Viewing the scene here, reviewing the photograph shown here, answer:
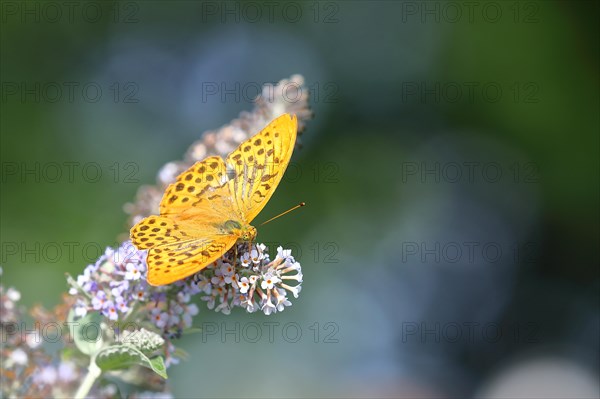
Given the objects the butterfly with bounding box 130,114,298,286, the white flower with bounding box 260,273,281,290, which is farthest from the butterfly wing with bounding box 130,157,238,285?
the white flower with bounding box 260,273,281,290

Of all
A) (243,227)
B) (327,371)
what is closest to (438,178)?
(327,371)

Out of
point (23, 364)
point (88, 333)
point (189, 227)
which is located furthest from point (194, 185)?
point (23, 364)

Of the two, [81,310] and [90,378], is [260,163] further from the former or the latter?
[90,378]

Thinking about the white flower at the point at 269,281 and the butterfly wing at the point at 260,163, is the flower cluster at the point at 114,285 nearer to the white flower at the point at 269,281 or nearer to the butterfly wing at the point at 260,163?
the white flower at the point at 269,281

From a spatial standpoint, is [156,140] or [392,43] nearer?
[156,140]

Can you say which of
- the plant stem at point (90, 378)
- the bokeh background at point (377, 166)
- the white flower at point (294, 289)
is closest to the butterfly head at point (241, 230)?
the white flower at point (294, 289)

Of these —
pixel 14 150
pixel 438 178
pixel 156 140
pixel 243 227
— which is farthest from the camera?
pixel 438 178

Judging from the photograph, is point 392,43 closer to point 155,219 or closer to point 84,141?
point 84,141
